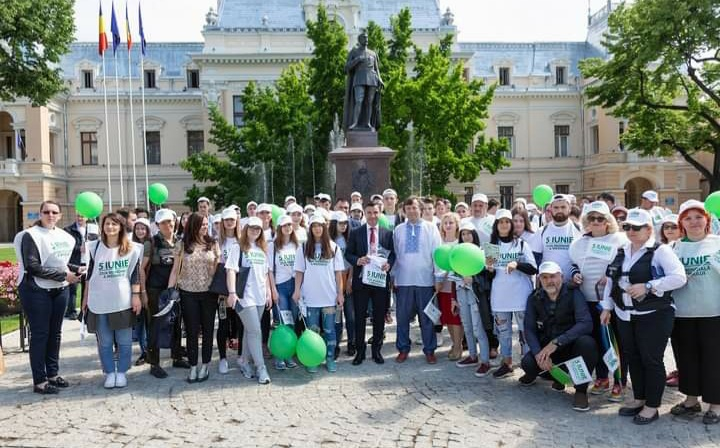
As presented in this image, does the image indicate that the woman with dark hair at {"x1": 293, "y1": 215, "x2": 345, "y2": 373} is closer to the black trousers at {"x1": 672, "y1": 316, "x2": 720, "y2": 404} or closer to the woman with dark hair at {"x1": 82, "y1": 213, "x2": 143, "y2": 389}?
the woman with dark hair at {"x1": 82, "y1": 213, "x2": 143, "y2": 389}

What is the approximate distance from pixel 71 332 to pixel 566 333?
8376 millimetres

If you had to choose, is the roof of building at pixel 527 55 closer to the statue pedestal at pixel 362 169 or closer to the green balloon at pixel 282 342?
the statue pedestal at pixel 362 169

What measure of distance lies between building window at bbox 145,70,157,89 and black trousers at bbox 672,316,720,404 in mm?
47729

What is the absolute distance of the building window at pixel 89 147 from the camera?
4769cm

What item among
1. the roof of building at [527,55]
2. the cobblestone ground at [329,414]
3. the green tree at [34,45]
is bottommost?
the cobblestone ground at [329,414]

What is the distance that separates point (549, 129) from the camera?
165 ft

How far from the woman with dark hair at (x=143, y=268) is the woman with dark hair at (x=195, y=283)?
1.40 feet

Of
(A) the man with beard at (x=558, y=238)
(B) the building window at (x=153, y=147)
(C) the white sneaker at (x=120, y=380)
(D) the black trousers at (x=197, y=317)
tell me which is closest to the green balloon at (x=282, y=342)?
(D) the black trousers at (x=197, y=317)

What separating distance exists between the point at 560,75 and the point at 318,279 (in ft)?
158

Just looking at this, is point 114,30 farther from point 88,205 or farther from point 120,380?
point 120,380

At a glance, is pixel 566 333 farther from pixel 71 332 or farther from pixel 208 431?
pixel 71 332

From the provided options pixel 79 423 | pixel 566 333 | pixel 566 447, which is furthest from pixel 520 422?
pixel 79 423

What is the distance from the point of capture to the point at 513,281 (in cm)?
727

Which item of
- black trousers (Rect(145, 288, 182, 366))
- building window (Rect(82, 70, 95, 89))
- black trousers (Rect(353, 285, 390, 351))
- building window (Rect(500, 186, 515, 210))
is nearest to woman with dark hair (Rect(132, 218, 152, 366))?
black trousers (Rect(145, 288, 182, 366))
